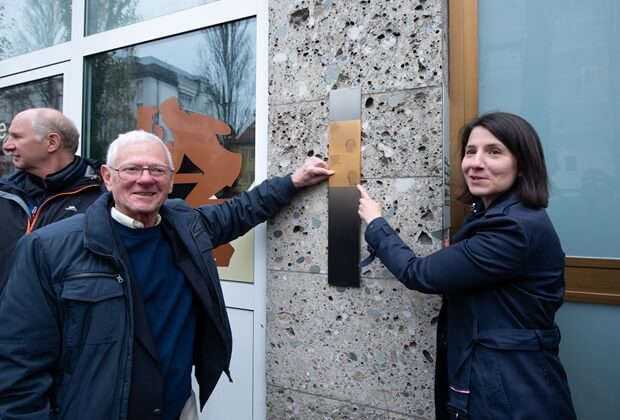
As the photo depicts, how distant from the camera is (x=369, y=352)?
7.02 ft

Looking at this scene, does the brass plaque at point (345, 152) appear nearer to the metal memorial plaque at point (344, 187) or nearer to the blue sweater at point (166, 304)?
the metal memorial plaque at point (344, 187)

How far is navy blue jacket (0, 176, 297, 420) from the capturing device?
139 cm

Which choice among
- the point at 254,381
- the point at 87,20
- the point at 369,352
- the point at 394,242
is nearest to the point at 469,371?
the point at 394,242

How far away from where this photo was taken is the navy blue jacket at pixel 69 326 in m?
1.39

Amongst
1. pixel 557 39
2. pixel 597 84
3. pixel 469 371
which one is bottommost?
pixel 469 371

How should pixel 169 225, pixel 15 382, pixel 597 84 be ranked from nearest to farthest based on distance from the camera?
pixel 15 382
pixel 169 225
pixel 597 84

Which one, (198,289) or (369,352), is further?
(369,352)

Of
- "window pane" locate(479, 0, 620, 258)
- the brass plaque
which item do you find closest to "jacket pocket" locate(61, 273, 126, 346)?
the brass plaque

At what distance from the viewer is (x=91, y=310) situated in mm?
1471

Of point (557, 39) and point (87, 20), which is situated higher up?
point (87, 20)

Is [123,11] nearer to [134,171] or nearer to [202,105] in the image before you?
[202,105]

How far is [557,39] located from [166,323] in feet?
7.51

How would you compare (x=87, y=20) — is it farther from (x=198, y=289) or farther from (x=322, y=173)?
(x=198, y=289)

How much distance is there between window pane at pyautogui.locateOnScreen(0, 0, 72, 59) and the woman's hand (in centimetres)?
339
